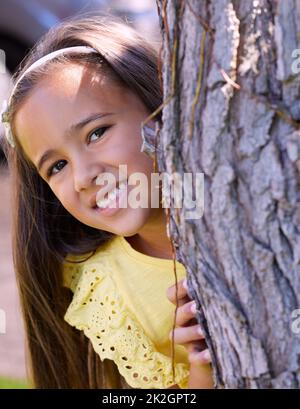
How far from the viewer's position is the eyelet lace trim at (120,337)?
2.82m

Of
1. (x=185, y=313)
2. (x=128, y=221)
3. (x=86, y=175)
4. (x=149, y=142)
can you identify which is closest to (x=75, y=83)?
(x=86, y=175)

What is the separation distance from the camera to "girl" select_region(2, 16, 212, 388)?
2559 millimetres

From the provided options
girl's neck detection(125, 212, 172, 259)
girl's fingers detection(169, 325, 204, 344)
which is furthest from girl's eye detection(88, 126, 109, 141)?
girl's fingers detection(169, 325, 204, 344)

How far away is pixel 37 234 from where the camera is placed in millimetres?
3006

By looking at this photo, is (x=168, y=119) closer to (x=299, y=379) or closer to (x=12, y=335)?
(x=299, y=379)

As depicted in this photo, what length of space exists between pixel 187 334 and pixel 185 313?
0.05 m

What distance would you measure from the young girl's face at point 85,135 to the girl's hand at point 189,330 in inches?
11.9

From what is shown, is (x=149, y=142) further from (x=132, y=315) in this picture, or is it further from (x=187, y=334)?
(x=132, y=315)

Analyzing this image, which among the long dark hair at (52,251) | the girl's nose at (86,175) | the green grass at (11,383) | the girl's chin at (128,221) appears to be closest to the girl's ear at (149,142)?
the girl's nose at (86,175)

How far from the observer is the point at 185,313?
2.35 meters

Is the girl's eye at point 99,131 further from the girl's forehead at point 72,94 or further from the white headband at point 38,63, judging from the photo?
the white headband at point 38,63

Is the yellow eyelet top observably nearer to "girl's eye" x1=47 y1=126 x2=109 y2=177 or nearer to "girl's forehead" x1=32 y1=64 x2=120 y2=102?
"girl's eye" x1=47 y1=126 x2=109 y2=177
